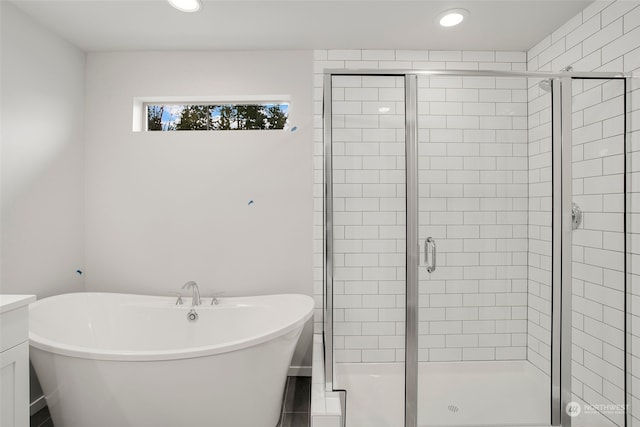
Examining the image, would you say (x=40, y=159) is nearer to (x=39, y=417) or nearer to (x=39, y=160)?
(x=39, y=160)

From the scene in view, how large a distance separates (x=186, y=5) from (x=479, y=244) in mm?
2172

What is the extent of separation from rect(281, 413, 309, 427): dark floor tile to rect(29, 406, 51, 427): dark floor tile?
151 cm

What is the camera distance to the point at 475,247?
1.59 meters

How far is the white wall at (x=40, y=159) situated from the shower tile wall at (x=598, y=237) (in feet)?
9.99

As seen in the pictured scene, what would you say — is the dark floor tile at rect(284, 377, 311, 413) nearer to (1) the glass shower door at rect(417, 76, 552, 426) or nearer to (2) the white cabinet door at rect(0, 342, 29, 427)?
(1) the glass shower door at rect(417, 76, 552, 426)

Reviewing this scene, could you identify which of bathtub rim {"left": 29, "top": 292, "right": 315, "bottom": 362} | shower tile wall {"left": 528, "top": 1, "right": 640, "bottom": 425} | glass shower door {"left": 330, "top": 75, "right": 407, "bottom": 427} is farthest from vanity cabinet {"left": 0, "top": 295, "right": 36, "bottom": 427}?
shower tile wall {"left": 528, "top": 1, "right": 640, "bottom": 425}

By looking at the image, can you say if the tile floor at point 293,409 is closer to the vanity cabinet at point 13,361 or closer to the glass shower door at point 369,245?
the glass shower door at point 369,245

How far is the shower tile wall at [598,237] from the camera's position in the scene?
1649mm

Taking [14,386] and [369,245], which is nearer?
[14,386]

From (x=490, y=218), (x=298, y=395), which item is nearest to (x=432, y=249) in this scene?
(x=490, y=218)

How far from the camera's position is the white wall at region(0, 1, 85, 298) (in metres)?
1.98

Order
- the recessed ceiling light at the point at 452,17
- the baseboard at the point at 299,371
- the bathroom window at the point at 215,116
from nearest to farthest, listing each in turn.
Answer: the recessed ceiling light at the point at 452,17
the baseboard at the point at 299,371
the bathroom window at the point at 215,116

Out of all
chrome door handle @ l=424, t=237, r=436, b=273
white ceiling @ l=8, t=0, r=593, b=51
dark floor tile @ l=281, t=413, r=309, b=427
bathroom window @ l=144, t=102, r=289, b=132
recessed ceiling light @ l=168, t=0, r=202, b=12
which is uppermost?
white ceiling @ l=8, t=0, r=593, b=51

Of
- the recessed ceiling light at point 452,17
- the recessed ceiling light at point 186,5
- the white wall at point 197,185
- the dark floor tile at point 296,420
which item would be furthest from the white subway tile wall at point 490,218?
the recessed ceiling light at point 186,5
